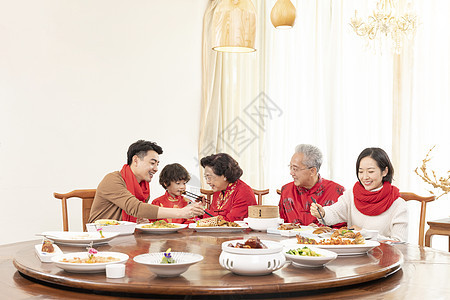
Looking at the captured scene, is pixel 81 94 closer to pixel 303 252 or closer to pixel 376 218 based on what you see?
pixel 376 218

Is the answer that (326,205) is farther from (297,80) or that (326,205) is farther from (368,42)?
(297,80)

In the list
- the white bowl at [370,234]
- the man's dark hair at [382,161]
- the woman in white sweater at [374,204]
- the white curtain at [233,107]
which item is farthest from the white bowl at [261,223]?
the white curtain at [233,107]

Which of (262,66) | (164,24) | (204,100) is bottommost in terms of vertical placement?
(204,100)

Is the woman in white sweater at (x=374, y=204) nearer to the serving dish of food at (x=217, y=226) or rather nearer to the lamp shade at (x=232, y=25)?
the serving dish of food at (x=217, y=226)

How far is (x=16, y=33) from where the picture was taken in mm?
4066

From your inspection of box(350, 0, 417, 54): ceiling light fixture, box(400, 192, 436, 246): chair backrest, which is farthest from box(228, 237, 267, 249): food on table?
box(350, 0, 417, 54): ceiling light fixture

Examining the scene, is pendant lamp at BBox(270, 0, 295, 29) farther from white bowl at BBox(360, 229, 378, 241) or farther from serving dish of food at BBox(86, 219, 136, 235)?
serving dish of food at BBox(86, 219, 136, 235)

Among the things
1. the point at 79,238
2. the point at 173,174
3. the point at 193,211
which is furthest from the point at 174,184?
the point at 79,238

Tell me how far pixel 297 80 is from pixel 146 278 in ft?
12.9

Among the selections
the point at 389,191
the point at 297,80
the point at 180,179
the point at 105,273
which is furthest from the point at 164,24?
the point at 105,273

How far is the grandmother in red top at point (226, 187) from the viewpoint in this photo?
3656mm

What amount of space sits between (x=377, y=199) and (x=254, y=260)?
1.54 metres

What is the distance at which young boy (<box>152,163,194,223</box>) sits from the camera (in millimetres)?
3990

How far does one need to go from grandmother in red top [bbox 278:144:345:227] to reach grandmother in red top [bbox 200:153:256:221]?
336 millimetres
